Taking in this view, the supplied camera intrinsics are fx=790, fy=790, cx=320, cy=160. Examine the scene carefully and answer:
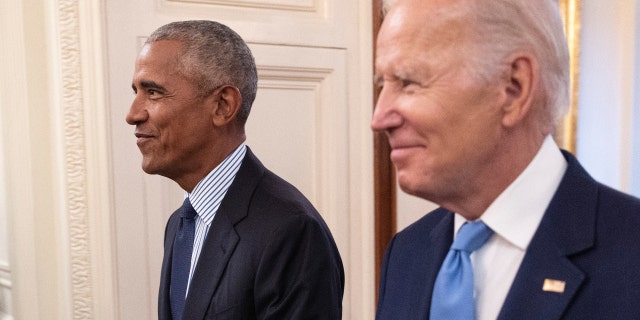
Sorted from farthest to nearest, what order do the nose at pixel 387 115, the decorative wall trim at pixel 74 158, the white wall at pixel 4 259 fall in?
the white wall at pixel 4 259 → the decorative wall trim at pixel 74 158 → the nose at pixel 387 115

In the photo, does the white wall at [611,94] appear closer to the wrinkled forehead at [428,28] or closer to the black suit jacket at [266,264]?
the black suit jacket at [266,264]

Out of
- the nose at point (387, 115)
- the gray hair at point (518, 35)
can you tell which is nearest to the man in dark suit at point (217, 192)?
the nose at point (387, 115)

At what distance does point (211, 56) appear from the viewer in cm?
213

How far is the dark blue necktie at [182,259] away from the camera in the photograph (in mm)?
2129

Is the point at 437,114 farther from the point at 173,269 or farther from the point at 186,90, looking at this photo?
the point at 173,269

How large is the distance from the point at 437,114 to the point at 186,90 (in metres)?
1.07

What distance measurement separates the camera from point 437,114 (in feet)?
3.95

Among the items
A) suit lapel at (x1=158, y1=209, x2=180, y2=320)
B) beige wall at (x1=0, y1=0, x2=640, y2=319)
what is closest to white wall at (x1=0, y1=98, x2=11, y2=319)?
beige wall at (x1=0, y1=0, x2=640, y2=319)

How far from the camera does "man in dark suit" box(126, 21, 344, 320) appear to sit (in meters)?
1.92

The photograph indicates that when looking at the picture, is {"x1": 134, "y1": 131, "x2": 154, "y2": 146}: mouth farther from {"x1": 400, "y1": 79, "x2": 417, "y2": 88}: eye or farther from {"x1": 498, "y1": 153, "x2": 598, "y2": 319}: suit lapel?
{"x1": 498, "y1": 153, "x2": 598, "y2": 319}: suit lapel

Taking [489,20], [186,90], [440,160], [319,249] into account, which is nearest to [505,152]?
[440,160]

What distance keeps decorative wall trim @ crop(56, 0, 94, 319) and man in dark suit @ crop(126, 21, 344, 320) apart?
84cm

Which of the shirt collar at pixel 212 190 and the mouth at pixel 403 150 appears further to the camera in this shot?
the shirt collar at pixel 212 190

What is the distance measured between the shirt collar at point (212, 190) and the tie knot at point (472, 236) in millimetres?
950
